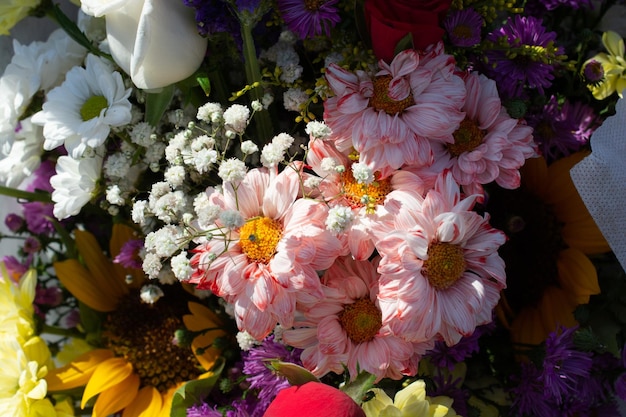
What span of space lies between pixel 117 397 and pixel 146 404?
43 mm

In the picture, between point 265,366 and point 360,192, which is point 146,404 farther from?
point 360,192

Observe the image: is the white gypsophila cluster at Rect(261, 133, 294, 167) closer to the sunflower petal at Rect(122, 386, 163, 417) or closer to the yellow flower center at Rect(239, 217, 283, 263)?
the yellow flower center at Rect(239, 217, 283, 263)

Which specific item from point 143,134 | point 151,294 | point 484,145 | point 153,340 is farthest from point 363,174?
point 153,340

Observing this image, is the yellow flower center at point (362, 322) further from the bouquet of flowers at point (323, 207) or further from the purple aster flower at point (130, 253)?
the purple aster flower at point (130, 253)

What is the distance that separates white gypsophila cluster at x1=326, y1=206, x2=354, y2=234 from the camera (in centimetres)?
59

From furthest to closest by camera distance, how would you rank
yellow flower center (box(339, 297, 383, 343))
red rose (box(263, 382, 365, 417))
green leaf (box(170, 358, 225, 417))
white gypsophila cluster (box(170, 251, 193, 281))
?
green leaf (box(170, 358, 225, 417)), yellow flower center (box(339, 297, 383, 343)), white gypsophila cluster (box(170, 251, 193, 281)), red rose (box(263, 382, 365, 417))

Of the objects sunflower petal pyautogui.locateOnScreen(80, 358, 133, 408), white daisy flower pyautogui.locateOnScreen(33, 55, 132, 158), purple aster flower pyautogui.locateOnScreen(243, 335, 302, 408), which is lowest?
sunflower petal pyautogui.locateOnScreen(80, 358, 133, 408)

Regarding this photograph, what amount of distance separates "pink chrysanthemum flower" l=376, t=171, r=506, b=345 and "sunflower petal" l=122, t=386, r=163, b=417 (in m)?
0.44

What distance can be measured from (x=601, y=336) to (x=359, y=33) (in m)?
0.46

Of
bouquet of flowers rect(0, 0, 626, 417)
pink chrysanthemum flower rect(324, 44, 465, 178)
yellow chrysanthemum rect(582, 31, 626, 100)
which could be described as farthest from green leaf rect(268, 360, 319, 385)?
yellow chrysanthemum rect(582, 31, 626, 100)

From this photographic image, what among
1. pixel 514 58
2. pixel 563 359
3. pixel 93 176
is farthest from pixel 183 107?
pixel 563 359

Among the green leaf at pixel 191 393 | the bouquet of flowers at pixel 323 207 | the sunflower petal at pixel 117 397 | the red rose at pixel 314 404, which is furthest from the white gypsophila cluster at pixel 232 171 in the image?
the sunflower petal at pixel 117 397

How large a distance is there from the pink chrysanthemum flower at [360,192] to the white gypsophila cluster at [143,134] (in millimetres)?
202

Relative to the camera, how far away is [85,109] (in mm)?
784
